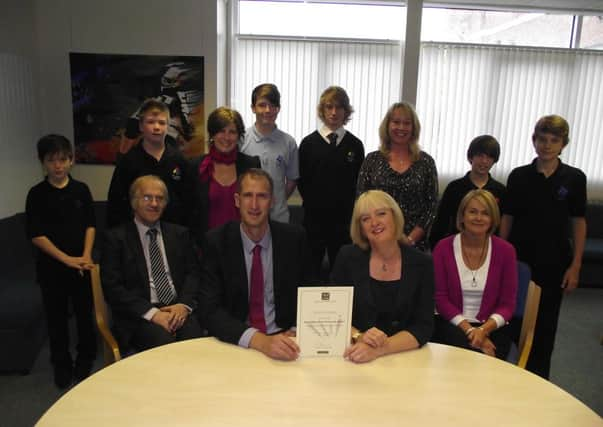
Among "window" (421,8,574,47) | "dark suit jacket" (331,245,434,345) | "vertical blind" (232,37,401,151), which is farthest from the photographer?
"window" (421,8,574,47)

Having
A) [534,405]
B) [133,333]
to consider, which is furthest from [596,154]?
[133,333]

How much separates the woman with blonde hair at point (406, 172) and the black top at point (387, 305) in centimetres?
83

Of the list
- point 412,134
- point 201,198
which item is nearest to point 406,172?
point 412,134

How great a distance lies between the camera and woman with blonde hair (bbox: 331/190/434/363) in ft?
6.20

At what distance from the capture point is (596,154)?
17.7 ft

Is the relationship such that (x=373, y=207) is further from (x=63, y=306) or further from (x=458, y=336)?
(x=63, y=306)

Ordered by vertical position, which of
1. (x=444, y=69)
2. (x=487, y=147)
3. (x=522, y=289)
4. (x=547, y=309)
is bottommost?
(x=547, y=309)

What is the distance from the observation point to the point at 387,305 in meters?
1.91

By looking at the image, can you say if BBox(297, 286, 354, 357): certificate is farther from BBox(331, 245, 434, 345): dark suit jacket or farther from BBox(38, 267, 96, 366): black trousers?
BBox(38, 267, 96, 366): black trousers

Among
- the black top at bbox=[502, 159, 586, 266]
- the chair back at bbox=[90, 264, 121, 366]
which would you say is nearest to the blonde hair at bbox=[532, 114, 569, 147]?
the black top at bbox=[502, 159, 586, 266]

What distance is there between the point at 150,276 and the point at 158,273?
0.04 meters

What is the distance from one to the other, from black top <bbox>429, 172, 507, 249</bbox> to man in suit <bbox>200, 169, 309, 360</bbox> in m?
1.18

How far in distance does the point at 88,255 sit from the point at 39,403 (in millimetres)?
867

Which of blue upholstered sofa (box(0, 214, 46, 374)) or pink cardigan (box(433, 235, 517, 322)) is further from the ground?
pink cardigan (box(433, 235, 517, 322))
